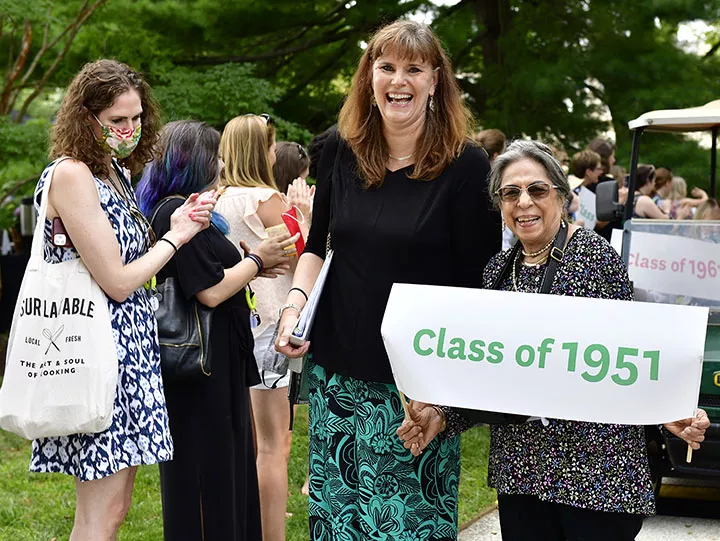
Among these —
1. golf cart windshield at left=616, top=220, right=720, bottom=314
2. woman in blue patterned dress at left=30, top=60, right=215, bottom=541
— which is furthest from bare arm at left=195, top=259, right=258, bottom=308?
Result: golf cart windshield at left=616, top=220, right=720, bottom=314

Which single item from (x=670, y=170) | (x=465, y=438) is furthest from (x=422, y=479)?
(x=670, y=170)

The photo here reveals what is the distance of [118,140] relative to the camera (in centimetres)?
349

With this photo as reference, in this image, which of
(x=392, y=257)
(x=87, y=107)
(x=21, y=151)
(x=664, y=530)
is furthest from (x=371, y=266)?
(x=21, y=151)

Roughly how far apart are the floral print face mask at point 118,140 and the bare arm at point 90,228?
0.17 metres

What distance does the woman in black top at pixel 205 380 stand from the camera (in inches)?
162

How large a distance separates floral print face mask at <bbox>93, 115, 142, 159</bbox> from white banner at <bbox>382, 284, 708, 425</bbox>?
3.92ft

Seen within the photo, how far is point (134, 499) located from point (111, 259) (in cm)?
335

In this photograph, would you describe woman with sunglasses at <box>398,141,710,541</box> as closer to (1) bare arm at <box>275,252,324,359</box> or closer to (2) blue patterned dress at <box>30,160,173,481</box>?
(1) bare arm at <box>275,252,324,359</box>

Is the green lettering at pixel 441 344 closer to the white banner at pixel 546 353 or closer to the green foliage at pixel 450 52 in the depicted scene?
the white banner at pixel 546 353

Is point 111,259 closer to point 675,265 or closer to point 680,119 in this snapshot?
point 675,265

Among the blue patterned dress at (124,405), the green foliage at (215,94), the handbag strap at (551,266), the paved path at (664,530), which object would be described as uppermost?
the green foliage at (215,94)

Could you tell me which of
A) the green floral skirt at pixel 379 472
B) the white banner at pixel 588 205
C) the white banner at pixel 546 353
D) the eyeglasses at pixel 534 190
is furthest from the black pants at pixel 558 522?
the white banner at pixel 588 205

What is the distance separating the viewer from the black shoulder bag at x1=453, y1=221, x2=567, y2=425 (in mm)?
2980

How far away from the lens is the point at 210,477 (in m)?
4.19
